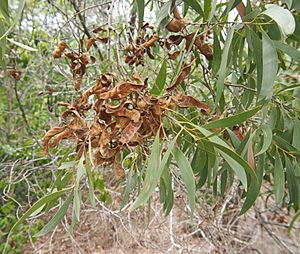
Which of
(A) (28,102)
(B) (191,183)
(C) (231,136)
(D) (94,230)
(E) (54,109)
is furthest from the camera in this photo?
(A) (28,102)

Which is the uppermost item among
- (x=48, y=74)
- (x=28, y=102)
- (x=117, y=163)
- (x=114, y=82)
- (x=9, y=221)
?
(x=114, y=82)

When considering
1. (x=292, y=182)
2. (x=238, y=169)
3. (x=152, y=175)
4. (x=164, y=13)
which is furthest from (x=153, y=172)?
(x=292, y=182)

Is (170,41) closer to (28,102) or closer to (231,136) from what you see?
(231,136)

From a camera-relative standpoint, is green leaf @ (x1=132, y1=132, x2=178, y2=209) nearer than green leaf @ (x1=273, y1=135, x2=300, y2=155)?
Yes

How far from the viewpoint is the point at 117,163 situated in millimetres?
710

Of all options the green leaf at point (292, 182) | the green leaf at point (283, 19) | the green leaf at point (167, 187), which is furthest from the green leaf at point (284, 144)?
the green leaf at point (283, 19)

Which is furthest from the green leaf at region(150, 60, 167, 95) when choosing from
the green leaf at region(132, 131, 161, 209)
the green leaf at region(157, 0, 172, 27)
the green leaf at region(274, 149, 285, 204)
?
the green leaf at region(274, 149, 285, 204)

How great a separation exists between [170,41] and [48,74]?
163cm

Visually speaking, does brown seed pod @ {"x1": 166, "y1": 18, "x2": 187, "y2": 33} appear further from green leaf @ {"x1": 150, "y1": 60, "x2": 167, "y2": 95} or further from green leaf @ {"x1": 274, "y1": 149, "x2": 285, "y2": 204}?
green leaf @ {"x1": 274, "y1": 149, "x2": 285, "y2": 204}

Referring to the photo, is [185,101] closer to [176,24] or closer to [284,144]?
[176,24]

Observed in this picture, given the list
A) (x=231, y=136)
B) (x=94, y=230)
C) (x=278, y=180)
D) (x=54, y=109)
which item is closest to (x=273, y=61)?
(x=231, y=136)

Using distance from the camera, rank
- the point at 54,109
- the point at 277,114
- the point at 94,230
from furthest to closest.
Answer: the point at 94,230, the point at 54,109, the point at 277,114

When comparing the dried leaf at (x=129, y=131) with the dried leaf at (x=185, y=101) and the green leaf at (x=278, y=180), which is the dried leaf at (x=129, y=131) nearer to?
the dried leaf at (x=185, y=101)

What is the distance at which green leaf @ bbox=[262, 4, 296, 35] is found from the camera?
583 mm
